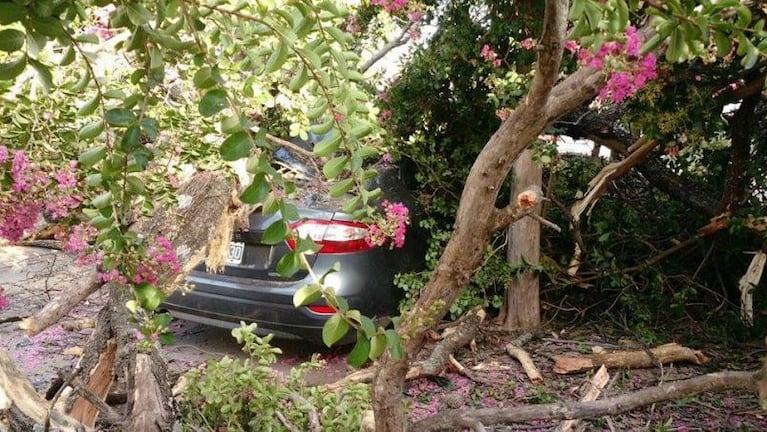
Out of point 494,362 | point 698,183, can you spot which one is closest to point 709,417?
point 494,362

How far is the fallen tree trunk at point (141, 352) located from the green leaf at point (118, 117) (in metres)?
1.16

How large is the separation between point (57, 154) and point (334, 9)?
159 cm

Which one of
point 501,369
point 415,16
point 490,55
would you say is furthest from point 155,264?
point 415,16

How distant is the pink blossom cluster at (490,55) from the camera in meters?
4.14

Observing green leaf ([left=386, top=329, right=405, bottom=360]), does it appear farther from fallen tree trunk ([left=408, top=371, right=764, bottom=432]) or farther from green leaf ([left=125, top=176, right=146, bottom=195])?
fallen tree trunk ([left=408, top=371, right=764, bottom=432])

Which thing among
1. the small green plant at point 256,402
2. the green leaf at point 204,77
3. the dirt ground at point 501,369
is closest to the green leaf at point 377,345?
the green leaf at point 204,77

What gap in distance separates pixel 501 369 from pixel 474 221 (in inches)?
81.9

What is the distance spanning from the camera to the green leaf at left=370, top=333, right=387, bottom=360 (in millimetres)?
997

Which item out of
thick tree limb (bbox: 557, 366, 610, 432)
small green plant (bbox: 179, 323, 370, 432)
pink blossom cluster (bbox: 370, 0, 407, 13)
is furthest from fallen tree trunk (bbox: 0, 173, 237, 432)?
thick tree limb (bbox: 557, 366, 610, 432)

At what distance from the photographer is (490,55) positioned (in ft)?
13.6

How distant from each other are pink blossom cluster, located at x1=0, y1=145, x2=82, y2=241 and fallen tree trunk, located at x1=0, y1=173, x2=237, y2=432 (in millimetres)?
342

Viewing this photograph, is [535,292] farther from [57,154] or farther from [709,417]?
[57,154]

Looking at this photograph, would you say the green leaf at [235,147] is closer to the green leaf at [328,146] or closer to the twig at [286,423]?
the green leaf at [328,146]

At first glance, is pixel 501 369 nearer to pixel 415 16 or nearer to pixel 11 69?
pixel 415 16
